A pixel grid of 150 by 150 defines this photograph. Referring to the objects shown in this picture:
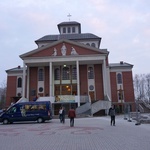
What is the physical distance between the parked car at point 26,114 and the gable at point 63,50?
17.7 metres

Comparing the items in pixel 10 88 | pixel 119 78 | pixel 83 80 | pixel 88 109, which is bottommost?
pixel 88 109

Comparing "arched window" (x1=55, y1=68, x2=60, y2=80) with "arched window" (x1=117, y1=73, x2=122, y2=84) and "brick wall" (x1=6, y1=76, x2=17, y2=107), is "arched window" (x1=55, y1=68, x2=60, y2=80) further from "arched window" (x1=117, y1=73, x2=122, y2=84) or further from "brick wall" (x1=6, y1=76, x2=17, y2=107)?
"arched window" (x1=117, y1=73, x2=122, y2=84)

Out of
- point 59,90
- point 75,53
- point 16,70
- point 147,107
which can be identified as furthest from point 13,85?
point 147,107

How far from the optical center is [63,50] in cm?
3956

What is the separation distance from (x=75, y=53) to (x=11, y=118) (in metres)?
20.0

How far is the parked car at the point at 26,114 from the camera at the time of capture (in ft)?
74.7

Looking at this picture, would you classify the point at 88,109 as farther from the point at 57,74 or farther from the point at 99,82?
the point at 57,74

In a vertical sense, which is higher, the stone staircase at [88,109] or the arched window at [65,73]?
the arched window at [65,73]

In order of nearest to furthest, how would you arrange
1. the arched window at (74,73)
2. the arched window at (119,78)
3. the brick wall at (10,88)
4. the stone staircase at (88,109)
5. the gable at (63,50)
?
1. the stone staircase at (88,109)
2. the gable at (63,50)
3. the arched window at (74,73)
4. the arched window at (119,78)
5. the brick wall at (10,88)

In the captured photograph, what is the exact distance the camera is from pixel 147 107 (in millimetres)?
39688

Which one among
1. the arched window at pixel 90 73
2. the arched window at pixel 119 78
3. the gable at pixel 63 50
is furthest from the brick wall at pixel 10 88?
the arched window at pixel 119 78

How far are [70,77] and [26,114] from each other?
19462 mm

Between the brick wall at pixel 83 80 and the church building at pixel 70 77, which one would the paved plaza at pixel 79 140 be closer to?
the church building at pixel 70 77

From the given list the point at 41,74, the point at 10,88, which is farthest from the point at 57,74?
the point at 10,88
